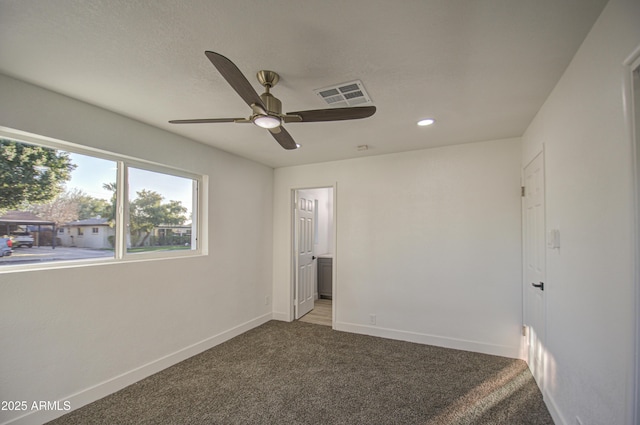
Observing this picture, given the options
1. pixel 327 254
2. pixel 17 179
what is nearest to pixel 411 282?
pixel 327 254

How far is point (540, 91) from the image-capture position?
6.81 feet

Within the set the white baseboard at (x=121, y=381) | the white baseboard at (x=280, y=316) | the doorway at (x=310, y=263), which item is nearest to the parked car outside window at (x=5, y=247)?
the white baseboard at (x=121, y=381)

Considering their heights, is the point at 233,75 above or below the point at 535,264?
above

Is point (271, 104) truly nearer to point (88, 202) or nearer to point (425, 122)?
point (425, 122)

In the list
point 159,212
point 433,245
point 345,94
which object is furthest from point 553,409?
point 159,212

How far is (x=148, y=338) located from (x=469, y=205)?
3701 millimetres

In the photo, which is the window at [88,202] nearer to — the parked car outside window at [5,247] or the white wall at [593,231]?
the parked car outside window at [5,247]

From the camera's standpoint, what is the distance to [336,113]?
168 cm

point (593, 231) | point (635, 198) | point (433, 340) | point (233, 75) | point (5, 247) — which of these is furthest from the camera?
point (433, 340)

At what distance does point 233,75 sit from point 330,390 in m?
2.52

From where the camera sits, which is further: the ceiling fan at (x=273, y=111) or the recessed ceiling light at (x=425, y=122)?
the recessed ceiling light at (x=425, y=122)

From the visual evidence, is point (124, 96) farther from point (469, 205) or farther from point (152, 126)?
point (469, 205)

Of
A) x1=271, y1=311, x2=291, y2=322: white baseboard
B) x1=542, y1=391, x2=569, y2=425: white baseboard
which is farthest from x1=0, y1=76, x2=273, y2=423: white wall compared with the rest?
x1=542, y1=391, x2=569, y2=425: white baseboard

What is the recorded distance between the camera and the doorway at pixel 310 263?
4475mm
